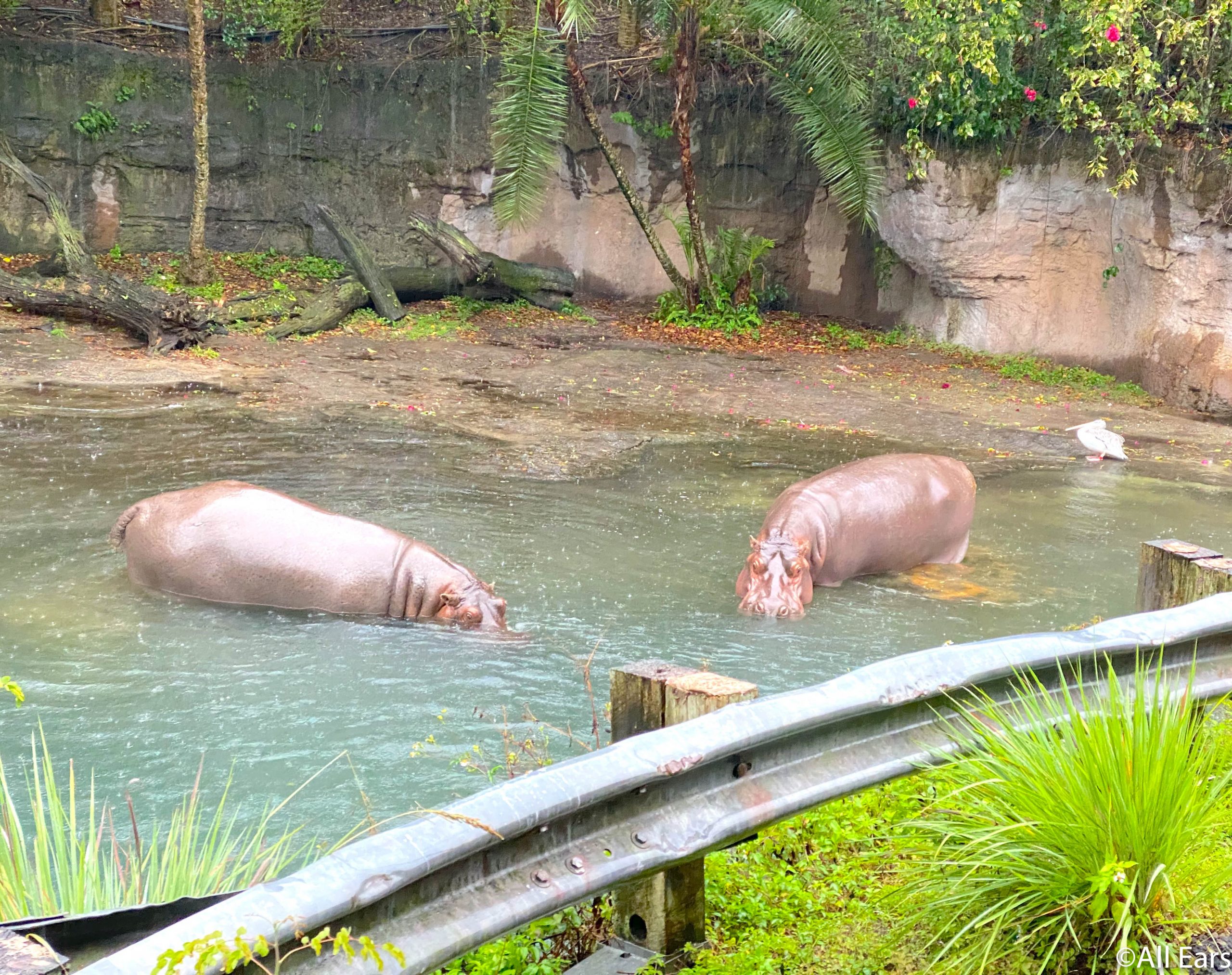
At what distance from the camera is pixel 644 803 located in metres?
2.46

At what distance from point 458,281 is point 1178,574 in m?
12.5

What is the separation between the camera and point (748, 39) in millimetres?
15414

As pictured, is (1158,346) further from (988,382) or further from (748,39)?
(748,39)

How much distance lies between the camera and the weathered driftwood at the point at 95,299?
488 inches

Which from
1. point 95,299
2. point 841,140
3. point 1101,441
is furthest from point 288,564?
point 841,140

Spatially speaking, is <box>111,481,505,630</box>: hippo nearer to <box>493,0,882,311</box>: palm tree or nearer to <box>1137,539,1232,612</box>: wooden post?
<box>1137,539,1232,612</box>: wooden post

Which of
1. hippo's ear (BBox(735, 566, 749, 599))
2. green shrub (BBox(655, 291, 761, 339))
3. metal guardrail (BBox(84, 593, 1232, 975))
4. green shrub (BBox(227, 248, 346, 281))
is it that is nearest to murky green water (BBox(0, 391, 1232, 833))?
hippo's ear (BBox(735, 566, 749, 599))

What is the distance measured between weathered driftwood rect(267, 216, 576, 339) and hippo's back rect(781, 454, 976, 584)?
27.3 feet

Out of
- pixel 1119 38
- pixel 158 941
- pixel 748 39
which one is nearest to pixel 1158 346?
pixel 1119 38

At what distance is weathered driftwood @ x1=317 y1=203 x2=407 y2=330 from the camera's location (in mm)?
14727

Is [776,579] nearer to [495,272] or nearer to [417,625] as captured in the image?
[417,625]

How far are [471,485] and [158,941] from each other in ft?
22.1

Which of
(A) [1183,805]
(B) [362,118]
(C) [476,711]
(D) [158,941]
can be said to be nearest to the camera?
(D) [158,941]

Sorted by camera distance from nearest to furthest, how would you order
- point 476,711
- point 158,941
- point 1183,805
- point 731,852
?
point 158,941, point 1183,805, point 731,852, point 476,711
